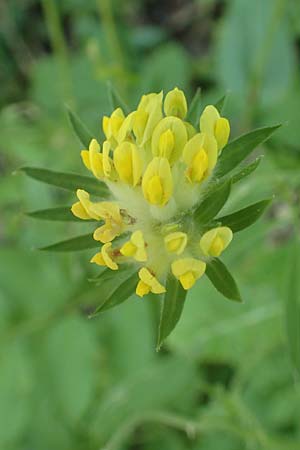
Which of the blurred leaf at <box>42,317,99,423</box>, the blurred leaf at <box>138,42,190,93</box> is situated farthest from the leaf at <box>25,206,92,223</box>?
the blurred leaf at <box>138,42,190,93</box>

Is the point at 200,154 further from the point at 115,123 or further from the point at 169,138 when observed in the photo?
the point at 115,123

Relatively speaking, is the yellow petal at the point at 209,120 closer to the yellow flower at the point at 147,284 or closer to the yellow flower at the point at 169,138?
the yellow flower at the point at 169,138

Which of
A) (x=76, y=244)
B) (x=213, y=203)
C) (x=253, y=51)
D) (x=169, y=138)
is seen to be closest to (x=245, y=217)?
(x=213, y=203)

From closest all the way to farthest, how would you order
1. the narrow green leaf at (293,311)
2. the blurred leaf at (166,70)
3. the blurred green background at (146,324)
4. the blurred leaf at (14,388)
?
the narrow green leaf at (293,311) < the blurred green background at (146,324) < the blurred leaf at (14,388) < the blurred leaf at (166,70)

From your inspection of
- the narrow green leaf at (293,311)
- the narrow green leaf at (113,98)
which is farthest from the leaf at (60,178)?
the narrow green leaf at (293,311)

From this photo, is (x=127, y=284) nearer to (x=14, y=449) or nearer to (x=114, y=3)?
(x=14, y=449)
